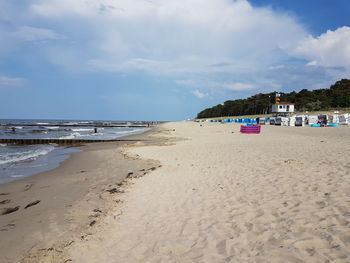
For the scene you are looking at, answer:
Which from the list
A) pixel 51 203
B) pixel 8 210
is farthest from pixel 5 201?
pixel 51 203

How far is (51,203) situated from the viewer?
19.7ft

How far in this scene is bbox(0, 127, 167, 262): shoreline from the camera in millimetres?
4174

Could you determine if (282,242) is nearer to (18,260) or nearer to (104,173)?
(18,260)

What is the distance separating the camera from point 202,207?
5234 millimetres

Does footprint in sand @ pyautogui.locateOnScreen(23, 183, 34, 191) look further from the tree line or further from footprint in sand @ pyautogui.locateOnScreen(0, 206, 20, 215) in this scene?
the tree line

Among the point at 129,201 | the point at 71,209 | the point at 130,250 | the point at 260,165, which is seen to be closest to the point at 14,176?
the point at 71,209

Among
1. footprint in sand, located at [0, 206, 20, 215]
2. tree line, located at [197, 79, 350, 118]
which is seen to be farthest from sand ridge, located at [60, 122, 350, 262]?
tree line, located at [197, 79, 350, 118]

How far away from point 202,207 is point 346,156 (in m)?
7.20

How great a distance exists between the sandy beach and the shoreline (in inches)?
1.1

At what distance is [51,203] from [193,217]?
376cm

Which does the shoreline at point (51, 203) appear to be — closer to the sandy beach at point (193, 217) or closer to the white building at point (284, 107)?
the sandy beach at point (193, 217)

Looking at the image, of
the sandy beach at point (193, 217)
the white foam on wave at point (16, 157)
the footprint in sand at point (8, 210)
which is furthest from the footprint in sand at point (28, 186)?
the white foam on wave at point (16, 157)

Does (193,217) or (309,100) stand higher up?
(309,100)

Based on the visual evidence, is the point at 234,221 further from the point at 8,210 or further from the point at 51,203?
the point at 8,210
